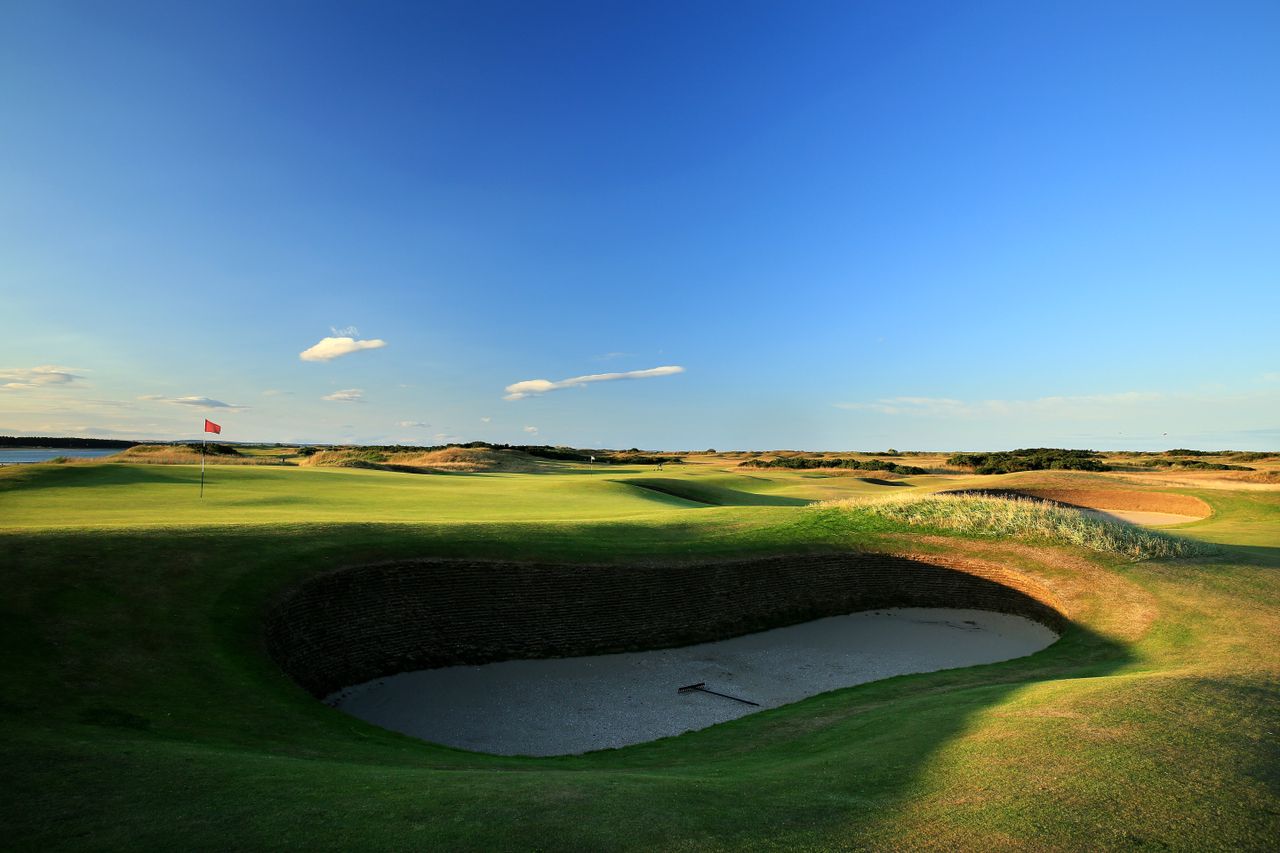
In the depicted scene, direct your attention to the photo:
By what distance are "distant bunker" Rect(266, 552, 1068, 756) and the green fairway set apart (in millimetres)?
996

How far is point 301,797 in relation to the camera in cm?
635

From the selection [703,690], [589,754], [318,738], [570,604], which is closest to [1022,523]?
[703,690]

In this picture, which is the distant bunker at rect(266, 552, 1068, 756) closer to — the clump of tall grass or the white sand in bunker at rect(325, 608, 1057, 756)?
the white sand in bunker at rect(325, 608, 1057, 756)

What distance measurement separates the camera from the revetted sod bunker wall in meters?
15.1

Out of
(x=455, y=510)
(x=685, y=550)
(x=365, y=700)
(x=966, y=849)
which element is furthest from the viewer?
(x=455, y=510)

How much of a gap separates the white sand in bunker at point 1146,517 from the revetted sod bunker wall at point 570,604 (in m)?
20.7

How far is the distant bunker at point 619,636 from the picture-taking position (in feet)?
45.5

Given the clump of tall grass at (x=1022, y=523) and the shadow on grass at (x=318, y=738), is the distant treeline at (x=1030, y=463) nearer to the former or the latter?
the clump of tall grass at (x=1022, y=523)

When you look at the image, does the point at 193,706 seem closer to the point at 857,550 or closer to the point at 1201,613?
the point at 857,550

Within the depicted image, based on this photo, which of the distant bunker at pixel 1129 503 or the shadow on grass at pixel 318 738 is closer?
the shadow on grass at pixel 318 738

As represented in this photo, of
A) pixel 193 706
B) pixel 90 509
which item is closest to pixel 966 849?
pixel 193 706

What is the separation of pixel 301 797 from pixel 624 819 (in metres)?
3.08

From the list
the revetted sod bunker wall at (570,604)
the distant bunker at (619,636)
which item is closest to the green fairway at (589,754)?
the revetted sod bunker wall at (570,604)

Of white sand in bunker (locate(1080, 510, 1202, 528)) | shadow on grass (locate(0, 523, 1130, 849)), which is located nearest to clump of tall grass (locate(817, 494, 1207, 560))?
shadow on grass (locate(0, 523, 1130, 849))
